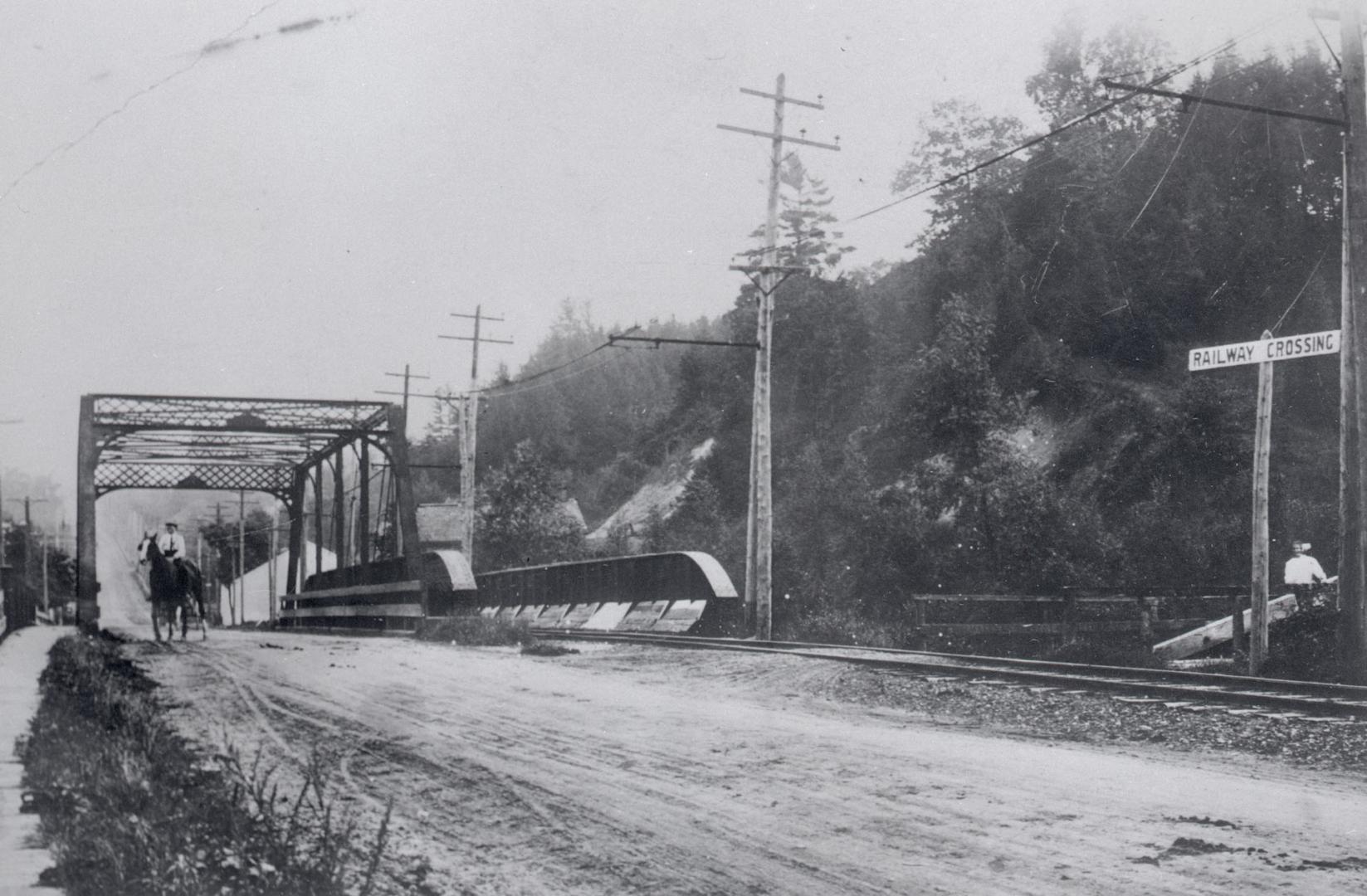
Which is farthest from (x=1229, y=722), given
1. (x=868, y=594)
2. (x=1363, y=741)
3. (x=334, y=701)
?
(x=868, y=594)

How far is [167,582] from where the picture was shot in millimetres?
18750

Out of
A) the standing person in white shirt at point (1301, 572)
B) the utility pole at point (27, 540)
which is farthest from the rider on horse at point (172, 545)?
the standing person in white shirt at point (1301, 572)

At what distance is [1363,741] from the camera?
802 cm

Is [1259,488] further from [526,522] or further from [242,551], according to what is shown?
[242,551]

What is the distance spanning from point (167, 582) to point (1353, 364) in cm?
1609

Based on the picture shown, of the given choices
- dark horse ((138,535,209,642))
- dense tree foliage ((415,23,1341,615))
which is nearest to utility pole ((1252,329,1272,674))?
dense tree foliage ((415,23,1341,615))

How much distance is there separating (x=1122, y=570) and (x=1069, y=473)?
29.7ft

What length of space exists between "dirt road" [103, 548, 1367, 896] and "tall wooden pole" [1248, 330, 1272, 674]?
6.60 metres

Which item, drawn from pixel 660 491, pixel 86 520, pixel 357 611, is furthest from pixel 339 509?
pixel 660 491

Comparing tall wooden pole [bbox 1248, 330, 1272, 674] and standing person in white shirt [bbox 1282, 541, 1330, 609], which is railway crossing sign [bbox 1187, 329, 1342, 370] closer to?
tall wooden pole [bbox 1248, 330, 1272, 674]

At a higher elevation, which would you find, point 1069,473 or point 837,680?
point 1069,473

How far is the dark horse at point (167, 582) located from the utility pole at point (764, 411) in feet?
34.9

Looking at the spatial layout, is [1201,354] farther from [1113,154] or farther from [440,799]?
[1113,154]

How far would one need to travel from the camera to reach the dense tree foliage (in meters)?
30.0
